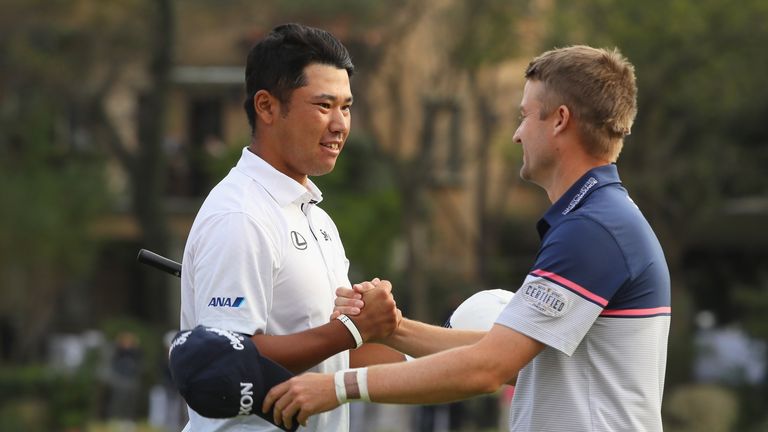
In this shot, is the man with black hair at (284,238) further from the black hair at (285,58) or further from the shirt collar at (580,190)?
the shirt collar at (580,190)

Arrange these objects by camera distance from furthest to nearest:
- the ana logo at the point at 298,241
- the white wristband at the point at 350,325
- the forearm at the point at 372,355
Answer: the forearm at the point at 372,355
the ana logo at the point at 298,241
the white wristband at the point at 350,325

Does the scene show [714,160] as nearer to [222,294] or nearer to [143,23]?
[143,23]

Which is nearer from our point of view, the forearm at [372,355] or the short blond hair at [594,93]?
the short blond hair at [594,93]

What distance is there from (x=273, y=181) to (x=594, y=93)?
1.23 metres

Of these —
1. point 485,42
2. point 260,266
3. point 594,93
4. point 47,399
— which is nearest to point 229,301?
point 260,266

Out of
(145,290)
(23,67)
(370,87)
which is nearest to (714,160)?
(370,87)

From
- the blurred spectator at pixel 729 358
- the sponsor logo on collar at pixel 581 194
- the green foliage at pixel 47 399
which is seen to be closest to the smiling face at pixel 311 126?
the sponsor logo on collar at pixel 581 194

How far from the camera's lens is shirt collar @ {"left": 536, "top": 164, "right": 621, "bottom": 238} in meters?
4.83

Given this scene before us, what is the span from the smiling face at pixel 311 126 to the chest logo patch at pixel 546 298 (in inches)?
41.6

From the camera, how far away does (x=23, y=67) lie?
94.1ft

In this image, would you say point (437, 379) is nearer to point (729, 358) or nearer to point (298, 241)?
point (298, 241)

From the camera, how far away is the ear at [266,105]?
5250 mm

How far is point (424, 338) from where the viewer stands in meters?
5.53

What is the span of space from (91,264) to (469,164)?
31.3ft
